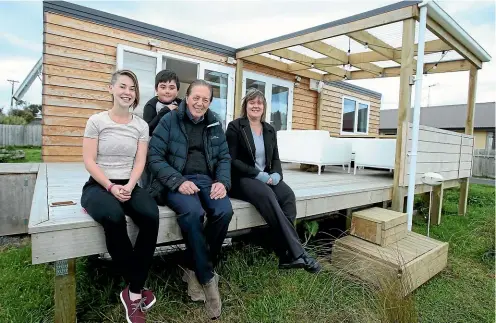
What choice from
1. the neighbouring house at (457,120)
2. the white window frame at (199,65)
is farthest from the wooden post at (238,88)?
the neighbouring house at (457,120)

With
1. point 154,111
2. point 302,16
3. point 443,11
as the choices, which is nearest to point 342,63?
point 302,16

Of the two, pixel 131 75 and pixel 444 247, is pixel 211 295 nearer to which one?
pixel 131 75

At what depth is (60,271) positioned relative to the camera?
1.63 m

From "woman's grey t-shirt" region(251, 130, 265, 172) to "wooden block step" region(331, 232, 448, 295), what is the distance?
1019 millimetres

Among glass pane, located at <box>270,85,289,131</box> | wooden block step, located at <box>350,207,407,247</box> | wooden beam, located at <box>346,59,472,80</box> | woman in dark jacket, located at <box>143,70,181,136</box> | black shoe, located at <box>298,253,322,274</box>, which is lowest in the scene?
black shoe, located at <box>298,253,322,274</box>

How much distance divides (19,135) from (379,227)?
17383mm

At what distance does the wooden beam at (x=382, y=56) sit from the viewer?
4.95m

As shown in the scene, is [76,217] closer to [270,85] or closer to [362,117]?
[270,85]

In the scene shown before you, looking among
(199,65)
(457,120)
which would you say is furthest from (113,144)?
(457,120)

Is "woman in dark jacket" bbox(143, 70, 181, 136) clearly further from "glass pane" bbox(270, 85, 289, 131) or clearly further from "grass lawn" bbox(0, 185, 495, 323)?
"glass pane" bbox(270, 85, 289, 131)

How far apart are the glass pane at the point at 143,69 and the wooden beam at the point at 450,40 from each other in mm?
4060

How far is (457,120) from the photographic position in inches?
980

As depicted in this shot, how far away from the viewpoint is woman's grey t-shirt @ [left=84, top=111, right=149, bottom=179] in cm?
176

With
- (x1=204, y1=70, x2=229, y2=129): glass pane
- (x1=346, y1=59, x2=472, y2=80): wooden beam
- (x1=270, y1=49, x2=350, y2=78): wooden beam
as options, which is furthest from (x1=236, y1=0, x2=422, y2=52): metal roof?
(x1=346, y1=59, x2=472, y2=80): wooden beam
